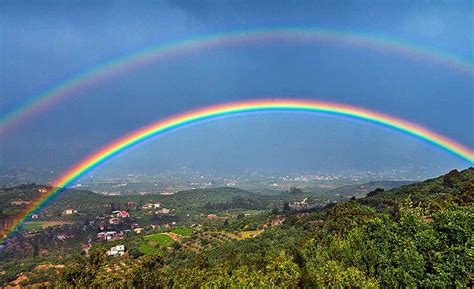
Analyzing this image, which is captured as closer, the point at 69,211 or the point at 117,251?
the point at 117,251

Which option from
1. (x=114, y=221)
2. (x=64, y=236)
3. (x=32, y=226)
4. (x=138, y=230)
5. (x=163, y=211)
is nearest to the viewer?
(x=64, y=236)

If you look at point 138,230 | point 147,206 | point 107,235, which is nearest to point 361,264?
point 107,235

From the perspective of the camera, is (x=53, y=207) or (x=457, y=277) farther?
(x=53, y=207)

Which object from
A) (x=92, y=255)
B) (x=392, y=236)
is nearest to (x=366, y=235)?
(x=392, y=236)

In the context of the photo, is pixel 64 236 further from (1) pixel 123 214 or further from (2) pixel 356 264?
(2) pixel 356 264

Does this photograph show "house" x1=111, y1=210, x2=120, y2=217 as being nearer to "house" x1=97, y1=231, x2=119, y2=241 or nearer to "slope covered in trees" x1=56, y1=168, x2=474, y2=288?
"house" x1=97, y1=231, x2=119, y2=241

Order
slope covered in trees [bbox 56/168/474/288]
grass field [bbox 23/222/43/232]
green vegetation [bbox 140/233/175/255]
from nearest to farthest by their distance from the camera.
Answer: slope covered in trees [bbox 56/168/474/288], green vegetation [bbox 140/233/175/255], grass field [bbox 23/222/43/232]

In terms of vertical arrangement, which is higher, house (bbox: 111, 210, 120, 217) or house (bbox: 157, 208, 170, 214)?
house (bbox: 111, 210, 120, 217)

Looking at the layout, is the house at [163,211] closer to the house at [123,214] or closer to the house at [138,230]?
the house at [123,214]

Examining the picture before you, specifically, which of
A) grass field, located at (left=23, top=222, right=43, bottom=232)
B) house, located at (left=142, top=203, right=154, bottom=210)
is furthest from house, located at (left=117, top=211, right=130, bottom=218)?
grass field, located at (left=23, top=222, right=43, bottom=232)

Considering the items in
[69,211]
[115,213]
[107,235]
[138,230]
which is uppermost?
[69,211]

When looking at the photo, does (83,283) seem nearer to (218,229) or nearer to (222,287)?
(222,287)
